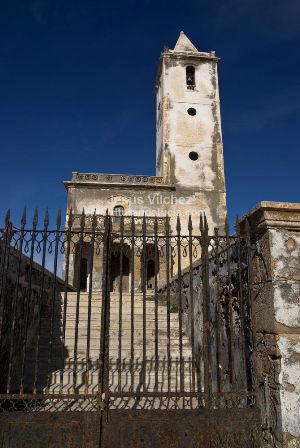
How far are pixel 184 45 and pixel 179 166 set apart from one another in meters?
10.3

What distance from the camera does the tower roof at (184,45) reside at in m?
27.2

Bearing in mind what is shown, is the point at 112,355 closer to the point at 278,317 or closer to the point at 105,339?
the point at 105,339

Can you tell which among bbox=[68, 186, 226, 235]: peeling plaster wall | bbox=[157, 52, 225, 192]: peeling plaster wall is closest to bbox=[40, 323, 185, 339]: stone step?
bbox=[68, 186, 226, 235]: peeling plaster wall

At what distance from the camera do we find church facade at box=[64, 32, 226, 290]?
22094 millimetres

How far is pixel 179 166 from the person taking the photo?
24016 mm

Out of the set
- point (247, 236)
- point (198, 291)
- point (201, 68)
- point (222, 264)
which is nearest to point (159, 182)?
point (201, 68)

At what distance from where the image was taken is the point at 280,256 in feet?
14.4

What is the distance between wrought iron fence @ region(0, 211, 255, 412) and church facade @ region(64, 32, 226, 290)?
10.5 meters

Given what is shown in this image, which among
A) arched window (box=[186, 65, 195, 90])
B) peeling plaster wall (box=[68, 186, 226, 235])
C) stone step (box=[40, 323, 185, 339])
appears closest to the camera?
stone step (box=[40, 323, 185, 339])

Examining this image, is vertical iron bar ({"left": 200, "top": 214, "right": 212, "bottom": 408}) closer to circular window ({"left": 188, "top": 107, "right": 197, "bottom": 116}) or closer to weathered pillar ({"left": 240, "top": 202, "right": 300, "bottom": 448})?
weathered pillar ({"left": 240, "top": 202, "right": 300, "bottom": 448})

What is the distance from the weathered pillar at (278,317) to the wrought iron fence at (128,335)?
0.19 meters

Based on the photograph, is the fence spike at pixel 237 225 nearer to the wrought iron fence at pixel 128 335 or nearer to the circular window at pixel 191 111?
the wrought iron fence at pixel 128 335

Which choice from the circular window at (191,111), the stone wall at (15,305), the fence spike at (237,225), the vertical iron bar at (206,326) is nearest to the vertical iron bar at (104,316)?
the stone wall at (15,305)

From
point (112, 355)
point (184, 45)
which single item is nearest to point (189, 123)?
point (184, 45)
